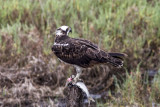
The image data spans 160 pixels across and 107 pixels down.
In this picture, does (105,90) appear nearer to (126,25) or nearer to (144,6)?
(126,25)

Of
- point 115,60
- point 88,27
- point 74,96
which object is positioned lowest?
point 74,96

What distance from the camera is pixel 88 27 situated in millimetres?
7863

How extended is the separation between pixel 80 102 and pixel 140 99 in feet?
5.16

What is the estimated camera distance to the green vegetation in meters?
→ 7.09

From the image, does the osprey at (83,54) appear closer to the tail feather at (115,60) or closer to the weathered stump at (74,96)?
the tail feather at (115,60)

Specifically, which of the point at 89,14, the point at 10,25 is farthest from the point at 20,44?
the point at 89,14

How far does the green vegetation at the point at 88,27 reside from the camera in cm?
709

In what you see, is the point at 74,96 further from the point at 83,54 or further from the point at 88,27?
the point at 88,27

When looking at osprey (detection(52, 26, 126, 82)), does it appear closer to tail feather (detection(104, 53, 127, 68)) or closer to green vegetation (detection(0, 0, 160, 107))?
tail feather (detection(104, 53, 127, 68))

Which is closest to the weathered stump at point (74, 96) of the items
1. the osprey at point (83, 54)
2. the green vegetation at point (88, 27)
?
the osprey at point (83, 54)

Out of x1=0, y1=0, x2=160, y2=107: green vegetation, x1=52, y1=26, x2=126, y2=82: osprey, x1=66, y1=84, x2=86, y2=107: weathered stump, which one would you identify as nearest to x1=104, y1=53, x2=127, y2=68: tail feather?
x1=52, y1=26, x2=126, y2=82: osprey

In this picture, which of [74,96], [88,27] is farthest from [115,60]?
[88,27]

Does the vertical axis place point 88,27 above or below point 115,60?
above

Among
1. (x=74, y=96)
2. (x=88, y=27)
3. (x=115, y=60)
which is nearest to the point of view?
(x=74, y=96)
